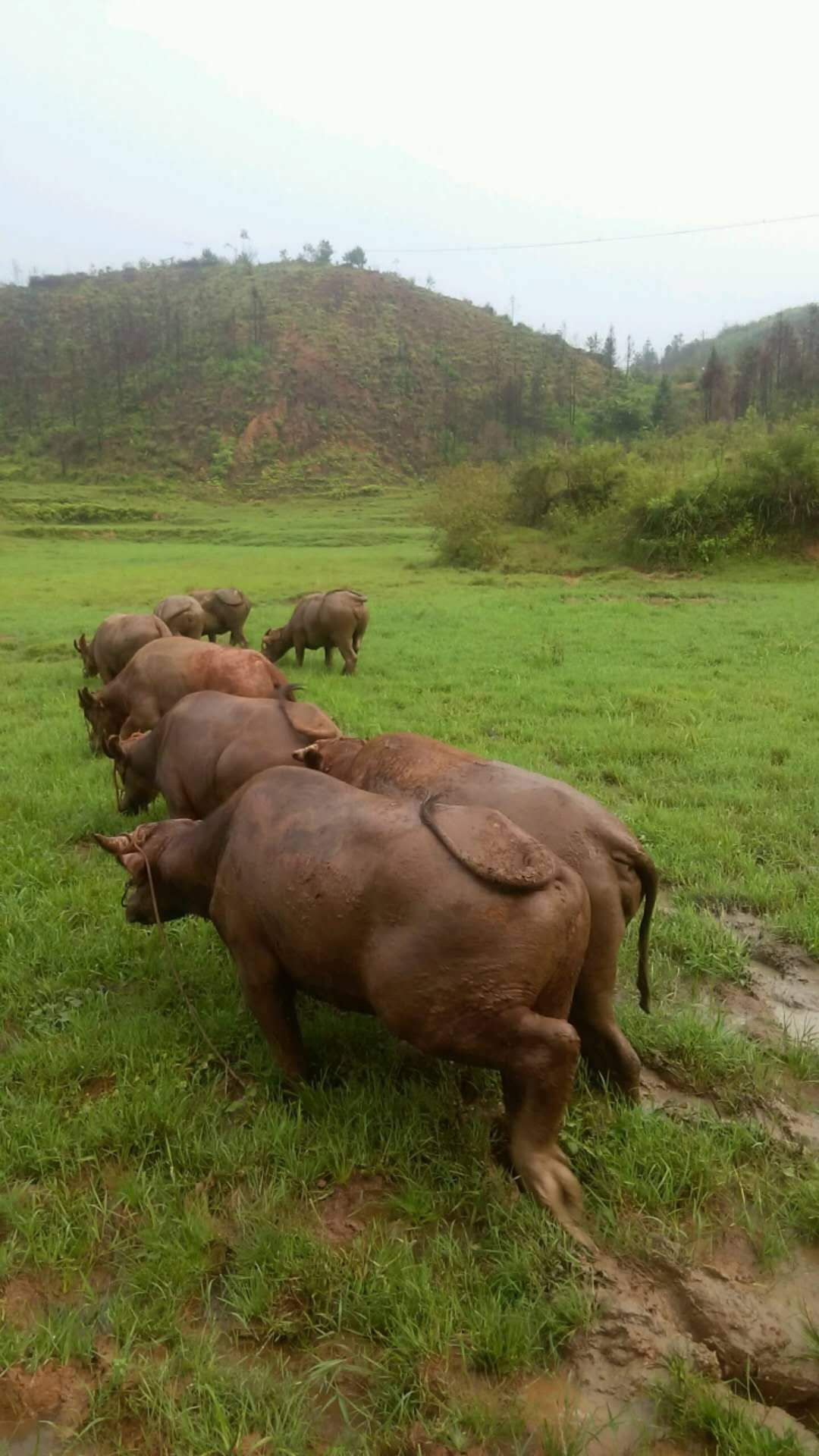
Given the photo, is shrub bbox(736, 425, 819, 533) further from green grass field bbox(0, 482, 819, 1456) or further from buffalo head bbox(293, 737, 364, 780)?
buffalo head bbox(293, 737, 364, 780)

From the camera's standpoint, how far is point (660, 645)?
12.7 metres

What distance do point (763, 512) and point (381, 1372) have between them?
2536cm

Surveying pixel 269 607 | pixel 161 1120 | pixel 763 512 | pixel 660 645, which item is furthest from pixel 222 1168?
pixel 763 512

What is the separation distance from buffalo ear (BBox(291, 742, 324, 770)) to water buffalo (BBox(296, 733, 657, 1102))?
0.88 metres

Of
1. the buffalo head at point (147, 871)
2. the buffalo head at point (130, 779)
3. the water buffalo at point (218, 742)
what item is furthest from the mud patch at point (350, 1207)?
the buffalo head at point (130, 779)

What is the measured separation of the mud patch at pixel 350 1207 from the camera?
9.44 ft

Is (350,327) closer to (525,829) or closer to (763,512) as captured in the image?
(763,512)

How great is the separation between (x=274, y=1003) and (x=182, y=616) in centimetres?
883

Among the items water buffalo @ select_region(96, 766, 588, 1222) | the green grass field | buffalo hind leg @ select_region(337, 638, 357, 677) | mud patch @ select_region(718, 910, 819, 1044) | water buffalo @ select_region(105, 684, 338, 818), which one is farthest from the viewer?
buffalo hind leg @ select_region(337, 638, 357, 677)

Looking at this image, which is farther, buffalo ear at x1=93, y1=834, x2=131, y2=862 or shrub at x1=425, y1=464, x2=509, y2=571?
shrub at x1=425, y1=464, x2=509, y2=571

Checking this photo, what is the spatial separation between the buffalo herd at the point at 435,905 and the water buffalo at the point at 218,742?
0.57 metres

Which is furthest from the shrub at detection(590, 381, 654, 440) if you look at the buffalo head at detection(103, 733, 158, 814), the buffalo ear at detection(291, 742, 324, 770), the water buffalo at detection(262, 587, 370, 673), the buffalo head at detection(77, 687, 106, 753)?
the buffalo ear at detection(291, 742, 324, 770)

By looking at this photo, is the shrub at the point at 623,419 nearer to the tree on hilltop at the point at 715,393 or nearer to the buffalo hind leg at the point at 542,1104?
the tree on hilltop at the point at 715,393

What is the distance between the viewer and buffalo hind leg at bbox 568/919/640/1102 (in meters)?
3.26
